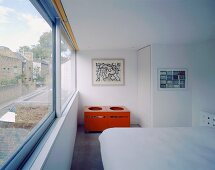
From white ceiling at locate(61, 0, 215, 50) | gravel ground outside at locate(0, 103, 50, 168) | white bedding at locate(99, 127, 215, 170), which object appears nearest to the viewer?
gravel ground outside at locate(0, 103, 50, 168)

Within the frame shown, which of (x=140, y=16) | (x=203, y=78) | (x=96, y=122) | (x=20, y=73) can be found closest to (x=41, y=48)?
(x=20, y=73)

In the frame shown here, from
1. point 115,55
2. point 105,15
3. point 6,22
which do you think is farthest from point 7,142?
point 115,55

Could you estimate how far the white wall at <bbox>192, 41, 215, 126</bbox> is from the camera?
3785 mm

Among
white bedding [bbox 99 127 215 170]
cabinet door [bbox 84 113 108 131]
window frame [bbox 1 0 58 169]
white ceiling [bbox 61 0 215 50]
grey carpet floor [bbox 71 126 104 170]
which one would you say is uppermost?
white ceiling [bbox 61 0 215 50]

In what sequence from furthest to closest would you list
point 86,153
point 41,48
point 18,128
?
1. point 86,153
2. point 41,48
3. point 18,128

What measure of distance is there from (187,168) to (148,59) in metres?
3.23

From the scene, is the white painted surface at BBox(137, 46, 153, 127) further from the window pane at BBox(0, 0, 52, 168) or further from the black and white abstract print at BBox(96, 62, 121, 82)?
the window pane at BBox(0, 0, 52, 168)

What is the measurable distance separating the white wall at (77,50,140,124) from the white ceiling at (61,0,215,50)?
2034 millimetres

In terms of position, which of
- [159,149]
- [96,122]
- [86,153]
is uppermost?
[159,149]

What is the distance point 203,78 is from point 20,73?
4069 mm

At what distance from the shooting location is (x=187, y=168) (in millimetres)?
1585

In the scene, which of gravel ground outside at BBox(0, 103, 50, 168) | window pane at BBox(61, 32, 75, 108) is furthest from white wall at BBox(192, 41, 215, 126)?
gravel ground outside at BBox(0, 103, 50, 168)

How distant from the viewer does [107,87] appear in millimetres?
5270

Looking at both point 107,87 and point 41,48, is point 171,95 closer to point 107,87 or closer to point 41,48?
point 107,87
